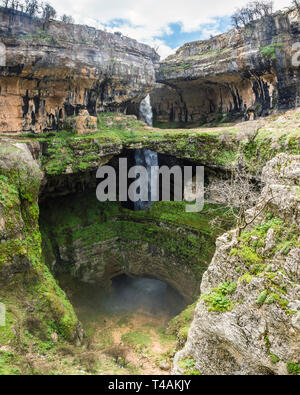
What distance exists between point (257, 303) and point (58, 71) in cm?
1458

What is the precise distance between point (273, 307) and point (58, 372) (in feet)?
20.4

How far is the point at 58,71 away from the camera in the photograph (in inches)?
574

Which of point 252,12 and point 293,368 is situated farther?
point 252,12

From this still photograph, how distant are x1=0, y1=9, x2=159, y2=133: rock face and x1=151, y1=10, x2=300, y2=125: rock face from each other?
13.8ft

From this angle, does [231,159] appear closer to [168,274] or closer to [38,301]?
[168,274]

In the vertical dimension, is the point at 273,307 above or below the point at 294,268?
below

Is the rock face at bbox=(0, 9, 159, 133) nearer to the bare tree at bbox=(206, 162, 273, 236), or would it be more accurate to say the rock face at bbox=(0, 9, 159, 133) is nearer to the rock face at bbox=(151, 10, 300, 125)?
the rock face at bbox=(151, 10, 300, 125)

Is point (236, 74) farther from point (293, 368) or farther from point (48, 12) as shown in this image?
point (293, 368)

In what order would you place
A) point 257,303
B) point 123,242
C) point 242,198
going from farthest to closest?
point 123,242 → point 242,198 → point 257,303

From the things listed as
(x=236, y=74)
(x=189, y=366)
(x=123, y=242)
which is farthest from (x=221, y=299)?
(x=236, y=74)

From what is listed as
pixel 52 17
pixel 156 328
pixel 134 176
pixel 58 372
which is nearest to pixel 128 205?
pixel 134 176

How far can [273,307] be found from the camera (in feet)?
15.5

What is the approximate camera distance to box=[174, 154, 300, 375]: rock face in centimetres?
464

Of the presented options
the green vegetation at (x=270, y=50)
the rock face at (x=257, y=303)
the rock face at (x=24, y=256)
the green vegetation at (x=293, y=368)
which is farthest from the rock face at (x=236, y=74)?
the green vegetation at (x=293, y=368)
